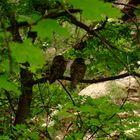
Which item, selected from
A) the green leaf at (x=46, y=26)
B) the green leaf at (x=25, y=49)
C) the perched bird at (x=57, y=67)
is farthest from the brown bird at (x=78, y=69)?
the green leaf at (x=46, y=26)

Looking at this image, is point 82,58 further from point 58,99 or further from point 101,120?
point 58,99

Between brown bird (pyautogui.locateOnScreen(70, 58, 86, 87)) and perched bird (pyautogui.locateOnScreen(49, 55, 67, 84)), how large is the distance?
0.37 ft

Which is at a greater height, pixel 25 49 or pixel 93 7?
pixel 93 7

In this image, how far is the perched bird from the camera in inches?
143

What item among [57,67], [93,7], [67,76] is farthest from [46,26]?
[67,76]

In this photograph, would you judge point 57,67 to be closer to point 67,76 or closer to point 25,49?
point 67,76

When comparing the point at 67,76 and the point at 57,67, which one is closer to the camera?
the point at 57,67

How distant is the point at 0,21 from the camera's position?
4.28 ft

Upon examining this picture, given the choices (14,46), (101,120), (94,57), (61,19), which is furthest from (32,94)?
(14,46)

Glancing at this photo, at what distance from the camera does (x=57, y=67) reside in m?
3.71

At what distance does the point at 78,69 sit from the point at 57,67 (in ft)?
0.72

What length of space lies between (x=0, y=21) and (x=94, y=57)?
3128 millimetres

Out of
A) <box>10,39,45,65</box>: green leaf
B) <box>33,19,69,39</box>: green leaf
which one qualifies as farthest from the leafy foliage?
<box>33,19,69,39</box>: green leaf

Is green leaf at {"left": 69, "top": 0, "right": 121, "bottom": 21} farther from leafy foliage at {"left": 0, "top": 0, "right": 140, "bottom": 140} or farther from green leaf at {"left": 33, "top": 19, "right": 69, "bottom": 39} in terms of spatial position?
leafy foliage at {"left": 0, "top": 0, "right": 140, "bottom": 140}
